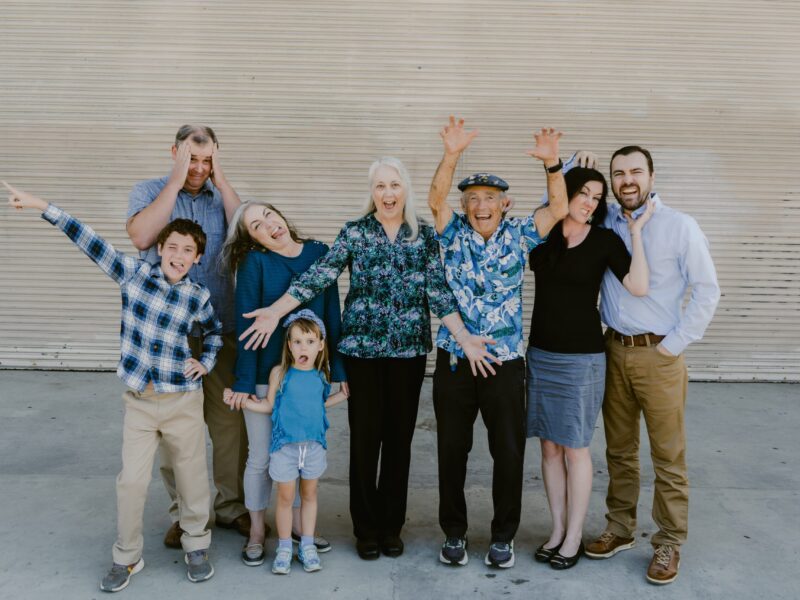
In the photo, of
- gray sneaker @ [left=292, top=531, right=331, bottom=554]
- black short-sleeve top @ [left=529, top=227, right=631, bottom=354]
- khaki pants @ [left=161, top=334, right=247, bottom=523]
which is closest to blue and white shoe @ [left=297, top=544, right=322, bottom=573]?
gray sneaker @ [left=292, top=531, right=331, bottom=554]

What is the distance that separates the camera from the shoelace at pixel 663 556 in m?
2.98

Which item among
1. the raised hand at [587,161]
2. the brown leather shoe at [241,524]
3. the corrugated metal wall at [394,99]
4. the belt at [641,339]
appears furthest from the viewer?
the corrugated metal wall at [394,99]

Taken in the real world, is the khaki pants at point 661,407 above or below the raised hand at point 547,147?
below

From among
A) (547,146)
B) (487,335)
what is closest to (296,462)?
(487,335)

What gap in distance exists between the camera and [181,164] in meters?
3.01

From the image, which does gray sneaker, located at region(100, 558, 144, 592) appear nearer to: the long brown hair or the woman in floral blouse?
the woman in floral blouse

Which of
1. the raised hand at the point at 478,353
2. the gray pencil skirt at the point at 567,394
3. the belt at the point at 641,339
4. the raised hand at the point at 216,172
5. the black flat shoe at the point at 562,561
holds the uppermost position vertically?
the raised hand at the point at 216,172

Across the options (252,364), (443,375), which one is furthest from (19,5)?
(443,375)

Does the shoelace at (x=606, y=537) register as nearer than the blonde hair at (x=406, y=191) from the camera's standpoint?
No

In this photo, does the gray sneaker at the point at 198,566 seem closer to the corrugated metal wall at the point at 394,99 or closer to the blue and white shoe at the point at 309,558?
the blue and white shoe at the point at 309,558

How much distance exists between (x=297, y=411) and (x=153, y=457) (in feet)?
2.19

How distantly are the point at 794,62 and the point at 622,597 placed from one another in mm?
5348

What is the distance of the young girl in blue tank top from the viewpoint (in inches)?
115

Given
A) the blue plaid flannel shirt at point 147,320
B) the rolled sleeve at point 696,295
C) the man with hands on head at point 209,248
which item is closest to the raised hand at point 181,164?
the man with hands on head at point 209,248
